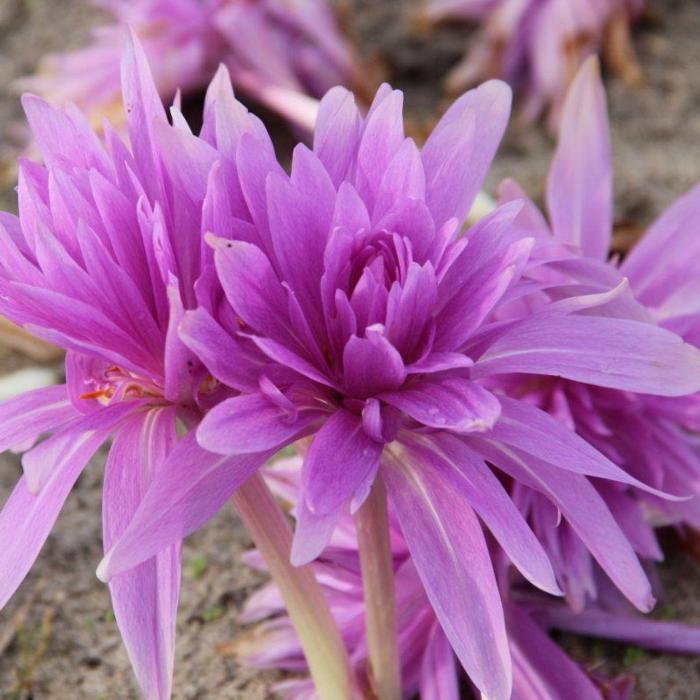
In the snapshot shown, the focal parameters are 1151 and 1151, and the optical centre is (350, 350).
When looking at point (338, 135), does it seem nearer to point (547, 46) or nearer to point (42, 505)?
point (42, 505)

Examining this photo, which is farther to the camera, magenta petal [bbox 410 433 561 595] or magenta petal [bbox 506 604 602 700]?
magenta petal [bbox 506 604 602 700]

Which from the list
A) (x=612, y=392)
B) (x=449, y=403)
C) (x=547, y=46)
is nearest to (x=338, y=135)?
(x=449, y=403)

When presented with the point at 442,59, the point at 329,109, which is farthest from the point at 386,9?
the point at 329,109

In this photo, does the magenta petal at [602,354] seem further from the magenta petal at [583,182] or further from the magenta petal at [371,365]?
the magenta petal at [583,182]

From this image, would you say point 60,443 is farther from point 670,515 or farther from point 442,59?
point 442,59

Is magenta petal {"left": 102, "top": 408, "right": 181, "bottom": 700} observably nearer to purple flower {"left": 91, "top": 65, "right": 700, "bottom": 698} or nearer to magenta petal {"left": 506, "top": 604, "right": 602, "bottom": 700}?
purple flower {"left": 91, "top": 65, "right": 700, "bottom": 698}

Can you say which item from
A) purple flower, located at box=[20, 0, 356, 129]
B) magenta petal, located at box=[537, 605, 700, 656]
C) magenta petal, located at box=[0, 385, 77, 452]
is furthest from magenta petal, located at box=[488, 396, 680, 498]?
purple flower, located at box=[20, 0, 356, 129]

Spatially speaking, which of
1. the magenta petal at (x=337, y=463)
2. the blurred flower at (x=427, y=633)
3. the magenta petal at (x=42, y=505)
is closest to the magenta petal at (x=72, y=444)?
the magenta petal at (x=42, y=505)
